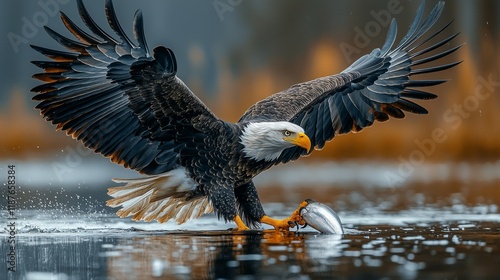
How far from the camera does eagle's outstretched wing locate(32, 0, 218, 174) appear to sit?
7.39m

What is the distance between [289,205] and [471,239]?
4.47m

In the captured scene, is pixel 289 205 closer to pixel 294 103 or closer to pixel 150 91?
pixel 294 103

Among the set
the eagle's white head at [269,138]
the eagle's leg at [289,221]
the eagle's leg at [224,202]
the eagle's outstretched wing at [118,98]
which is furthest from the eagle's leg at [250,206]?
the eagle's outstretched wing at [118,98]

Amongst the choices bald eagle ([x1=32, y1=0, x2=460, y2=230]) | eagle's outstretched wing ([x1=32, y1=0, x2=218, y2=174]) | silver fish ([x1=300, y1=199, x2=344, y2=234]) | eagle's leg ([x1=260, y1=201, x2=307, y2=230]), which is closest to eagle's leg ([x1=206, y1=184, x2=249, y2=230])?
bald eagle ([x1=32, y1=0, x2=460, y2=230])

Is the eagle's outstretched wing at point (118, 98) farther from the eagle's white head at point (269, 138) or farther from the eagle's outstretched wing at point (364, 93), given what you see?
the eagle's outstretched wing at point (364, 93)

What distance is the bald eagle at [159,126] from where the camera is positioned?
7480 millimetres

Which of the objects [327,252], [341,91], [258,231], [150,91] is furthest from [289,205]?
[327,252]

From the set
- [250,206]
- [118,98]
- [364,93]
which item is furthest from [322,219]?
[364,93]

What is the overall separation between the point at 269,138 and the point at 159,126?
0.80 m

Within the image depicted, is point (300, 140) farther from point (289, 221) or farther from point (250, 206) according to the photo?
point (250, 206)

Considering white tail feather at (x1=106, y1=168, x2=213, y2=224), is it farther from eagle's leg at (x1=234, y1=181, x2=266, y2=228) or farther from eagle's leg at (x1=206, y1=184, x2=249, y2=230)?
eagle's leg at (x1=234, y1=181, x2=266, y2=228)

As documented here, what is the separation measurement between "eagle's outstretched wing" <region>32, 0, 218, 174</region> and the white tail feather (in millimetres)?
101

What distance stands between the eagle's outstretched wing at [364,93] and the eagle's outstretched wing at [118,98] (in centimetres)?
103

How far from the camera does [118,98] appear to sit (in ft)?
25.5
